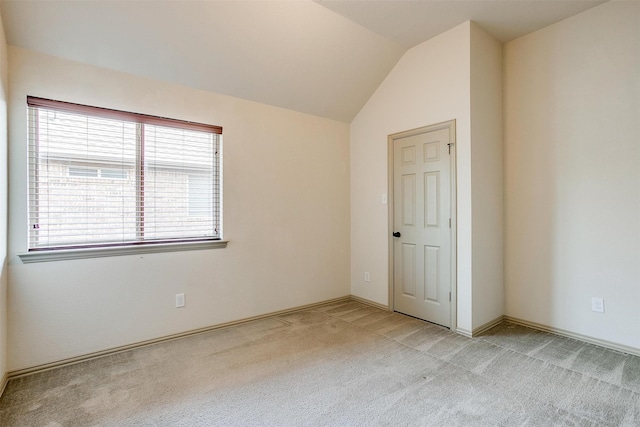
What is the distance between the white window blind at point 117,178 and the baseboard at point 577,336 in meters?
3.23

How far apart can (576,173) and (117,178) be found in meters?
4.07

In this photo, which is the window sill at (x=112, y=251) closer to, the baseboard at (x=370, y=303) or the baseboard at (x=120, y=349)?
the baseboard at (x=120, y=349)

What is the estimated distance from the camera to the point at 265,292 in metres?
3.44

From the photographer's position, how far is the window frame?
229 centimetres

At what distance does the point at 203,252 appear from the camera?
9.91ft

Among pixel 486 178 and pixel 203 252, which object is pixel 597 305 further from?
pixel 203 252

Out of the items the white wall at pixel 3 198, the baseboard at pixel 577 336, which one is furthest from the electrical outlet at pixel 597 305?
the white wall at pixel 3 198

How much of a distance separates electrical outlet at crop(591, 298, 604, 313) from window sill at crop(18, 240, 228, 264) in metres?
3.44

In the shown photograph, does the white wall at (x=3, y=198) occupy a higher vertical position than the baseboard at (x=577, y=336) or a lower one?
higher

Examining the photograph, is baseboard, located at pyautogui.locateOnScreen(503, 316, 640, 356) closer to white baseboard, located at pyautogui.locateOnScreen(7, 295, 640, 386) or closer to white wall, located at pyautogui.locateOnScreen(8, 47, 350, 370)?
white baseboard, located at pyautogui.locateOnScreen(7, 295, 640, 386)

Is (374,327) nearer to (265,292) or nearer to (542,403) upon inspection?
(265,292)

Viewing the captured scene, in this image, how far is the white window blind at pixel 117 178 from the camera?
2346 mm

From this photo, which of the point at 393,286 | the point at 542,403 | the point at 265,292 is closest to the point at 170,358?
the point at 265,292

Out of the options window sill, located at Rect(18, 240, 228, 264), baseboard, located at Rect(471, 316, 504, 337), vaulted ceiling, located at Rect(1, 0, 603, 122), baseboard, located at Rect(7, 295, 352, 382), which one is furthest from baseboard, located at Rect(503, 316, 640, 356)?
window sill, located at Rect(18, 240, 228, 264)
